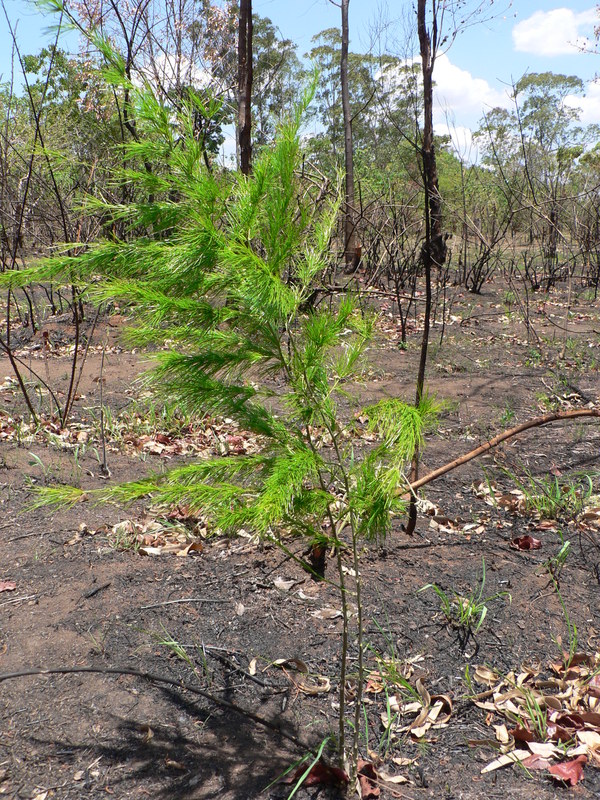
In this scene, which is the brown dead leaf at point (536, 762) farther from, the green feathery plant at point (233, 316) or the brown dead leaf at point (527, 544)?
the brown dead leaf at point (527, 544)

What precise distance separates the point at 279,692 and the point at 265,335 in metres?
1.36

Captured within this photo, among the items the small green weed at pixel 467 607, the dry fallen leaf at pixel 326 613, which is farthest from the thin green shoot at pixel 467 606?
the dry fallen leaf at pixel 326 613

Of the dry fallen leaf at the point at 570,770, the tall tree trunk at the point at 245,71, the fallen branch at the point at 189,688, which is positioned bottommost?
the dry fallen leaf at the point at 570,770

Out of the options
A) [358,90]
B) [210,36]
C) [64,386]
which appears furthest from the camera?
[358,90]

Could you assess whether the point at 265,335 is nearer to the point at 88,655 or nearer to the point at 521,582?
the point at 88,655

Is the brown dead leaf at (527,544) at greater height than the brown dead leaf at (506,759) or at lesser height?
greater

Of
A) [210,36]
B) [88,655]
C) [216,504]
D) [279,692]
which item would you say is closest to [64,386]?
[88,655]

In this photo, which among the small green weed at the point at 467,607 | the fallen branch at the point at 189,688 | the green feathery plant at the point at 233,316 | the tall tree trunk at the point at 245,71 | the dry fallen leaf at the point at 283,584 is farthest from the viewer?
the tall tree trunk at the point at 245,71

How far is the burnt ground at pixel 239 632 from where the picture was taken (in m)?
2.02

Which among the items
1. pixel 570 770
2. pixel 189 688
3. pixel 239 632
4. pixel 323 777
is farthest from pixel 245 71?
pixel 570 770

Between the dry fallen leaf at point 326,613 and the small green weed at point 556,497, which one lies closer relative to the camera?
the dry fallen leaf at point 326,613

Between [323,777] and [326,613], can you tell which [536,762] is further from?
[326,613]

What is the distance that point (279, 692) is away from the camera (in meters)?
2.33

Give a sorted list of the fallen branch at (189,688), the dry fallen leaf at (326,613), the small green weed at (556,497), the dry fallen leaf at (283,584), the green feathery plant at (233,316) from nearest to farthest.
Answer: the green feathery plant at (233,316) < the fallen branch at (189,688) < the dry fallen leaf at (326,613) < the dry fallen leaf at (283,584) < the small green weed at (556,497)
